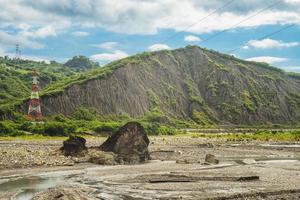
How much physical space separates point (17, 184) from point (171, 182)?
1336 cm

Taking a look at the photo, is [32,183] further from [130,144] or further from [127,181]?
[130,144]

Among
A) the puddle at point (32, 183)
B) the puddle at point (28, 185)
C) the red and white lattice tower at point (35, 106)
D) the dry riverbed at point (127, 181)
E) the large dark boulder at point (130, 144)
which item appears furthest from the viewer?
the red and white lattice tower at point (35, 106)

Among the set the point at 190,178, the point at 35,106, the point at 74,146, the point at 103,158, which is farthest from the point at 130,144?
the point at 35,106

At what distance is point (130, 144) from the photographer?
5788cm

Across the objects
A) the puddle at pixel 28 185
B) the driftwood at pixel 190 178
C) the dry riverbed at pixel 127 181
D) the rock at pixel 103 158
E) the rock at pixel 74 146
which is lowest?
the puddle at pixel 28 185

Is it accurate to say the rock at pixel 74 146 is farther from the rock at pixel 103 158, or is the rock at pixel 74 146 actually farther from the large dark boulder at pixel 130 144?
the large dark boulder at pixel 130 144

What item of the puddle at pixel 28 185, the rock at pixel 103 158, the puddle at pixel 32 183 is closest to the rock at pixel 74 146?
the rock at pixel 103 158

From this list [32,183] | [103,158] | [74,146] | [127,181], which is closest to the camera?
[127,181]

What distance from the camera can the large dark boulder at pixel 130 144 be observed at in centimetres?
5703

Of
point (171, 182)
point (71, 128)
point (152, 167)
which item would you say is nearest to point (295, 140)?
point (71, 128)

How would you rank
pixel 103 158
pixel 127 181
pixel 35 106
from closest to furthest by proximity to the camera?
pixel 127 181
pixel 103 158
pixel 35 106

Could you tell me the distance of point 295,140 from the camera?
354 feet

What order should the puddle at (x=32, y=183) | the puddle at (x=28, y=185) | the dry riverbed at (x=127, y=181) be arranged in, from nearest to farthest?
the dry riverbed at (x=127, y=181), the puddle at (x=28, y=185), the puddle at (x=32, y=183)

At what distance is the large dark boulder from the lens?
57.0 metres
